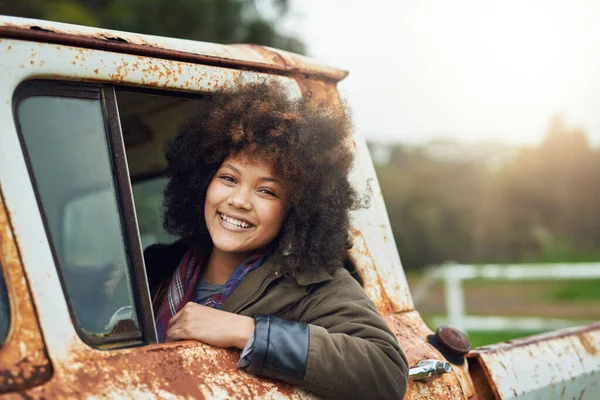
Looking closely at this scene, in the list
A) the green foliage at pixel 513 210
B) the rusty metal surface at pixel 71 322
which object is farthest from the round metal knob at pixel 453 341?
the green foliage at pixel 513 210

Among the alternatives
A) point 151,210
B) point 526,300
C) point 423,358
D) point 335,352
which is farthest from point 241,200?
point 526,300

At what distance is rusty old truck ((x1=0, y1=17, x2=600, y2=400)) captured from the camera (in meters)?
1.39

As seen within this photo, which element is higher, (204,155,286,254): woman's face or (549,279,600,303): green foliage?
(204,155,286,254): woman's face

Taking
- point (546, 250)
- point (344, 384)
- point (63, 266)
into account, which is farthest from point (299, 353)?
point (546, 250)

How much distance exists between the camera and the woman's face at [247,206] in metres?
2.02

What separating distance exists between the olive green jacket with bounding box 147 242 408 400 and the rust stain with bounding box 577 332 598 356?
3.10 ft

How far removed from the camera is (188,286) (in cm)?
216

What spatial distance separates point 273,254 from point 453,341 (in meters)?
0.57

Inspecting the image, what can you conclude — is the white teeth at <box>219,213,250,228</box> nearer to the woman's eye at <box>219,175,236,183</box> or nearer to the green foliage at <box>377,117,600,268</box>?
the woman's eye at <box>219,175,236,183</box>

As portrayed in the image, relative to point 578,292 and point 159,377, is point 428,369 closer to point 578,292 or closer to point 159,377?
point 159,377

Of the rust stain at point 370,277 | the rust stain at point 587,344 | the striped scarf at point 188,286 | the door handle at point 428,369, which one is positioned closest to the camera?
the door handle at point 428,369

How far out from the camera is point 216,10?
368 inches

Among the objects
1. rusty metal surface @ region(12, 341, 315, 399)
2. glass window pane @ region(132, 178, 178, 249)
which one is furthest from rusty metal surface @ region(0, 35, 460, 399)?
glass window pane @ region(132, 178, 178, 249)

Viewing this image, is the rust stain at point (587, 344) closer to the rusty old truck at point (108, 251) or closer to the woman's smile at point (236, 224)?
the rusty old truck at point (108, 251)
